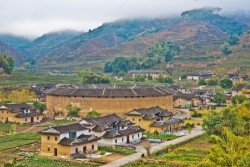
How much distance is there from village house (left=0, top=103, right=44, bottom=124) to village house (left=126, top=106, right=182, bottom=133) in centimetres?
1294

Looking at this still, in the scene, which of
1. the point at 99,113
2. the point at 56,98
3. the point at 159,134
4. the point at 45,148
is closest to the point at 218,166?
the point at 45,148

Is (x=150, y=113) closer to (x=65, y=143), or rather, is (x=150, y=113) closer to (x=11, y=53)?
(x=65, y=143)

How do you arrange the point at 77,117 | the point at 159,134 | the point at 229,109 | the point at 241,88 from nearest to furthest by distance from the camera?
the point at 229,109, the point at 159,134, the point at 77,117, the point at 241,88

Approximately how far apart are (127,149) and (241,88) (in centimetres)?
4335

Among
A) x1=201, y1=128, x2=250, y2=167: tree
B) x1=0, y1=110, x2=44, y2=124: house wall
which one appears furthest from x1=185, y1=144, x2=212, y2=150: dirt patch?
x1=0, y1=110, x2=44, y2=124: house wall

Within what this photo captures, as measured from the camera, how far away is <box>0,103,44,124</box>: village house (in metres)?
49.8

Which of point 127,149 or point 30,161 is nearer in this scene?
point 30,161

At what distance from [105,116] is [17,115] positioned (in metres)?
13.1

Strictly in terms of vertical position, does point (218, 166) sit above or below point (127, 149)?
above

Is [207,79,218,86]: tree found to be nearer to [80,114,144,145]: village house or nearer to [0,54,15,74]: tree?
[0,54,15,74]: tree

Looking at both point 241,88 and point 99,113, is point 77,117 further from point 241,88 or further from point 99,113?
point 241,88

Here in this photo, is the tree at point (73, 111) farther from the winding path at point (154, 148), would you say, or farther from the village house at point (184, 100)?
the village house at point (184, 100)

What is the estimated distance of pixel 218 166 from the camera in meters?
18.0

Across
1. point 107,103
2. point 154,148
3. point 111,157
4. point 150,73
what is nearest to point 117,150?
point 111,157
